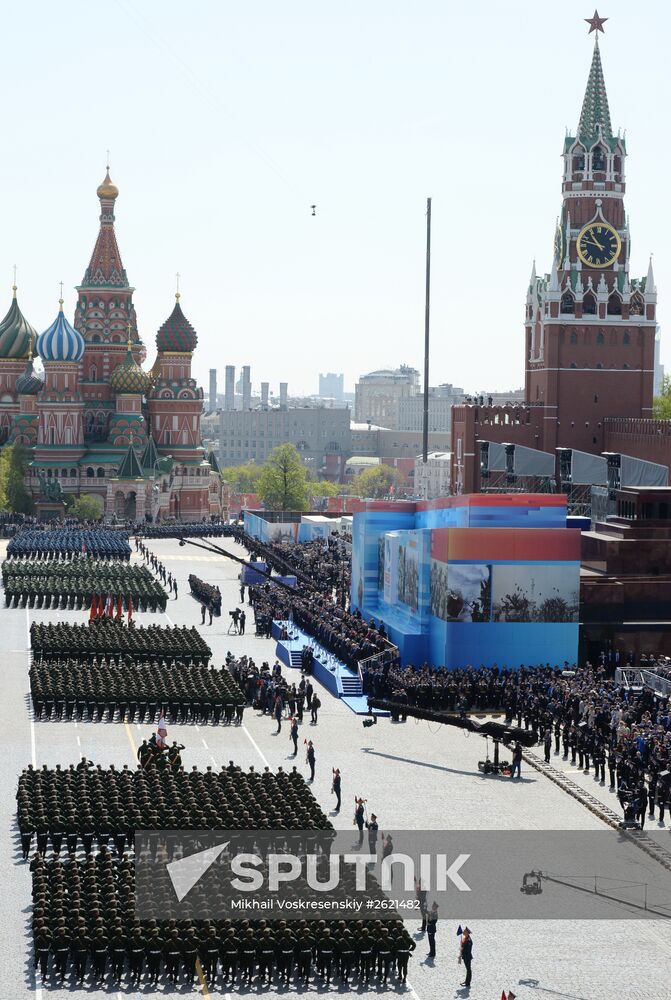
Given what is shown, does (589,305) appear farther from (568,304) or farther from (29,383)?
(29,383)

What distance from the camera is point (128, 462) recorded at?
109688 millimetres

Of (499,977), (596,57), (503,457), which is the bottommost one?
(499,977)

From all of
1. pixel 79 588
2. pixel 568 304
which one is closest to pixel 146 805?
pixel 79 588

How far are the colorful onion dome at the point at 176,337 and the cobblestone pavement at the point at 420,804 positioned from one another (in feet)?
209

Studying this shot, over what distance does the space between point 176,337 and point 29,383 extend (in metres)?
11.2

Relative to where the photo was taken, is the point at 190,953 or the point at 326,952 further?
the point at 326,952

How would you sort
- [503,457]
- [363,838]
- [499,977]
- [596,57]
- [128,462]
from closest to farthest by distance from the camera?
[499,977]
[363,838]
[503,457]
[596,57]
[128,462]

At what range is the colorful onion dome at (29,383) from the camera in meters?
119

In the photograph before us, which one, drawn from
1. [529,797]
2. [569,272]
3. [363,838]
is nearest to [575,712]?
[529,797]

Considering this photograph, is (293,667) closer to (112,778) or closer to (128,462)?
(112,778)

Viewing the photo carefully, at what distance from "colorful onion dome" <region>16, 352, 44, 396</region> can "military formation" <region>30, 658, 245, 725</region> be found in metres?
77.2

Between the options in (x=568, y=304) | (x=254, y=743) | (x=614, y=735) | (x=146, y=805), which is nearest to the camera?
(x=146, y=805)

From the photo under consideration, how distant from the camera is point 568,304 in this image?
3374 inches

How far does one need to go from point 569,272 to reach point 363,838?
59.3m
